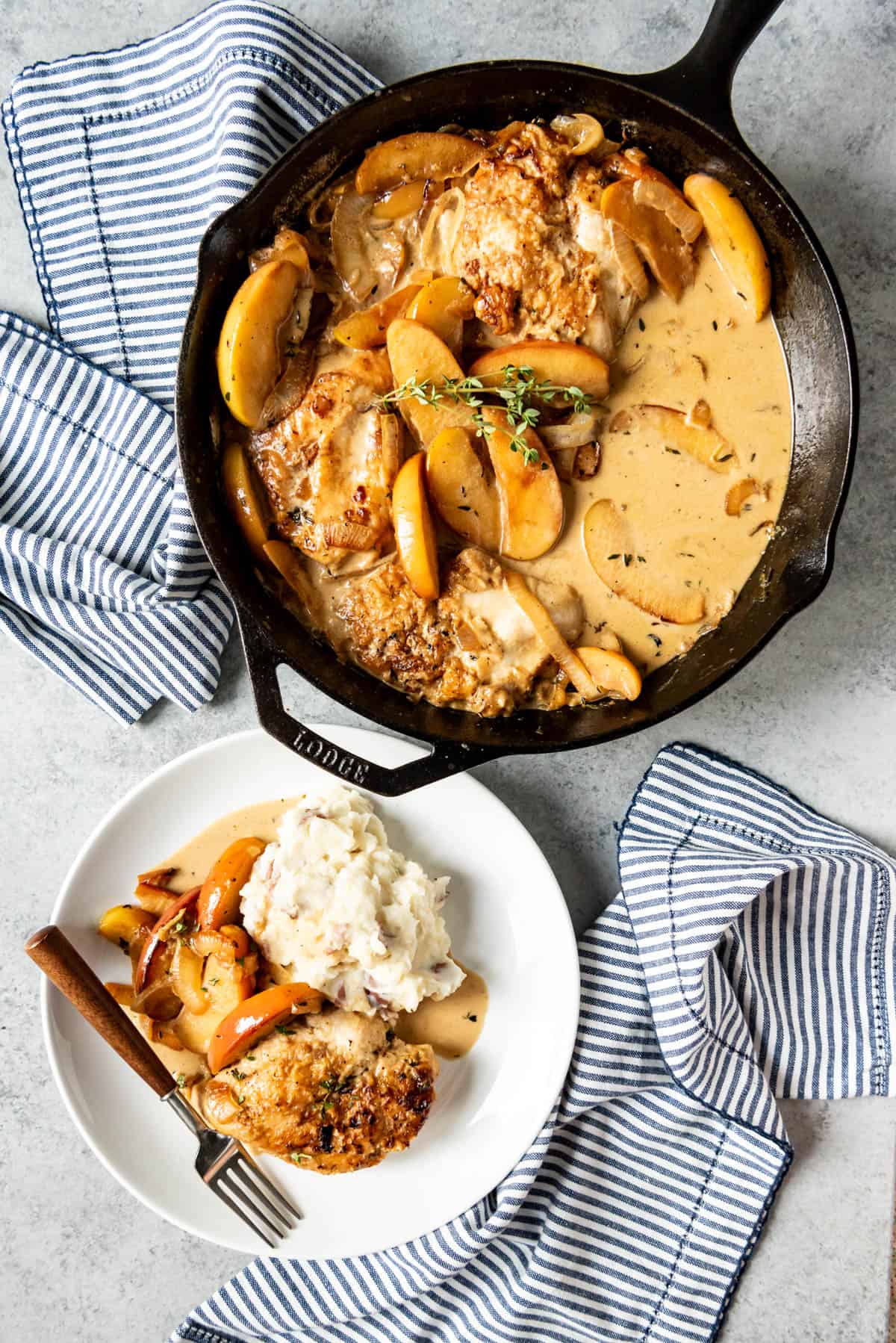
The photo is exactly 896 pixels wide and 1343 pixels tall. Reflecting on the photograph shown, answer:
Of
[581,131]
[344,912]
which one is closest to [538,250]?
[581,131]

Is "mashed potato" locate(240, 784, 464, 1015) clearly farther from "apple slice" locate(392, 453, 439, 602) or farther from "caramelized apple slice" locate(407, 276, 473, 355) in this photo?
"caramelized apple slice" locate(407, 276, 473, 355)

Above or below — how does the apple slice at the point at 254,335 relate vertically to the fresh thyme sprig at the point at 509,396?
above

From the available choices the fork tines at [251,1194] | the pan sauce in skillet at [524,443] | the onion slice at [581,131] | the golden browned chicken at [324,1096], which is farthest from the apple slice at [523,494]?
the fork tines at [251,1194]

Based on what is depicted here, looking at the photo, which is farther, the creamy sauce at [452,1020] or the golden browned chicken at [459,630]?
the creamy sauce at [452,1020]

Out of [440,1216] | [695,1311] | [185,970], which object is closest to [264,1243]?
[440,1216]

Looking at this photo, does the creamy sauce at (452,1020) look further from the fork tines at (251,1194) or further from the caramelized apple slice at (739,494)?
the caramelized apple slice at (739,494)
